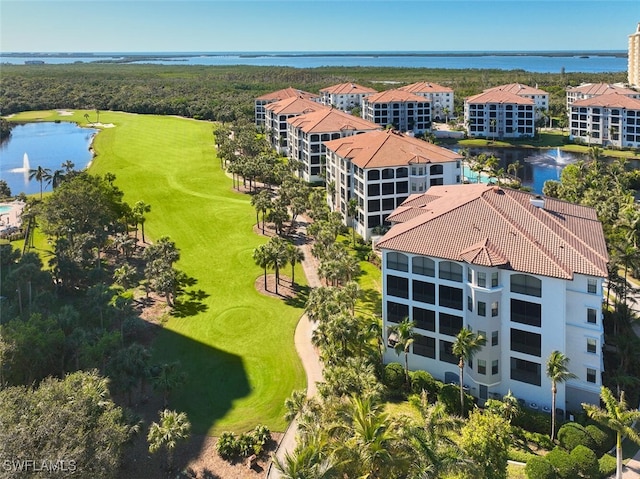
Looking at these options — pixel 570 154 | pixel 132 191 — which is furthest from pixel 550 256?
pixel 570 154

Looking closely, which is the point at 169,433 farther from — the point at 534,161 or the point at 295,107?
the point at 534,161

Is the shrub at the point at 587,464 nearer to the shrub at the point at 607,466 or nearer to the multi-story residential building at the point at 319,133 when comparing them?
the shrub at the point at 607,466

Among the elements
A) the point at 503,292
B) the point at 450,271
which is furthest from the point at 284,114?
the point at 503,292

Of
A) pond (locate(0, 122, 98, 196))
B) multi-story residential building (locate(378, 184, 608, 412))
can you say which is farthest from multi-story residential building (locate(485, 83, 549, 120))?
multi-story residential building (locate(378, 184, 608, 412))

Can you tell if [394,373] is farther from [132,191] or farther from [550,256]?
[132,191]

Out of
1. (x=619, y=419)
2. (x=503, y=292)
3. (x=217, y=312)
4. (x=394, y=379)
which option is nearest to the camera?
(x=619, y=419)

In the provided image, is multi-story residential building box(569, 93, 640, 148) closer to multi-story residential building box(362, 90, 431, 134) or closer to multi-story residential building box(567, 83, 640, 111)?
multi-story residential building box(567, 83, 640, 111)

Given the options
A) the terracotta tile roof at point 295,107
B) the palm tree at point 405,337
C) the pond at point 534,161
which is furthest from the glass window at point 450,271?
the terracotta tile roof at point 295,107
